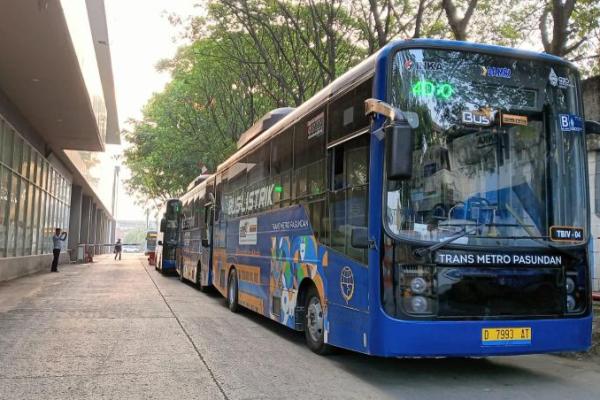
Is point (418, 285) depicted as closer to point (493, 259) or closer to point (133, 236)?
point (493, 259)

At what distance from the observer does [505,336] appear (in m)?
5.39

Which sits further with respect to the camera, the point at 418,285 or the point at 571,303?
the point at 571,303

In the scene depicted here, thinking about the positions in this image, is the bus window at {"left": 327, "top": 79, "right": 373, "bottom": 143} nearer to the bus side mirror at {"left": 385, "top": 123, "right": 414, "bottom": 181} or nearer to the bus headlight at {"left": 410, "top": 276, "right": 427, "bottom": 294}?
the bus side mirror at {"left": 385, "top": 123, "right": 414, "bottom": 181}

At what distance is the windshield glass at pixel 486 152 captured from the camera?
536cm

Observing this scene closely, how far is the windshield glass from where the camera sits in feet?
17.6

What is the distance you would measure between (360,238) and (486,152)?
1.46 metres

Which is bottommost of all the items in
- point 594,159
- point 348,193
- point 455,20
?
point 348,193

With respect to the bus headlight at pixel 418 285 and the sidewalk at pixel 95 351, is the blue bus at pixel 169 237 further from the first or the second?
the bus headlight at pixel 418 285

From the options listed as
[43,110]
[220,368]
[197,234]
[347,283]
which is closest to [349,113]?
[347,283]

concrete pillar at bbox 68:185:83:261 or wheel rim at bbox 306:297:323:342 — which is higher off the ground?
concrete pillar at bbox 68:185:83:261

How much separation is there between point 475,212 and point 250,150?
5.67 meters

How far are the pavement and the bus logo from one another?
852 mm

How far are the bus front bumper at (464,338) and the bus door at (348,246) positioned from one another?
39 cm

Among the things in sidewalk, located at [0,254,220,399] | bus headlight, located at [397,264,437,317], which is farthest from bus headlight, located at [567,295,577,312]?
sidewalk, located at [0,254,220,399]
